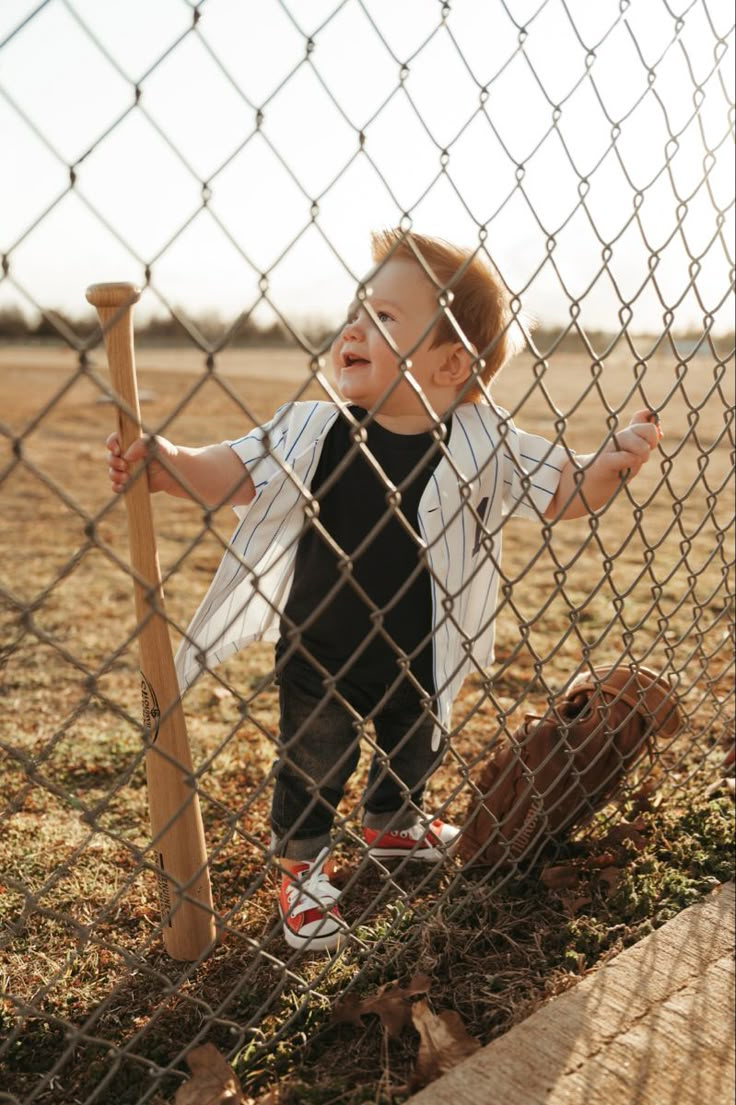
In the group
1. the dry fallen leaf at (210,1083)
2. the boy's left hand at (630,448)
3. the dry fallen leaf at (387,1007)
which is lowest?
the dry fallen leaf at (210,1083)

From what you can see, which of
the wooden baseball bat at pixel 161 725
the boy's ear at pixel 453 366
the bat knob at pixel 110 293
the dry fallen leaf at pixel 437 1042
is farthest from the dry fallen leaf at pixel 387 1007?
the bat knob at pixel 110 293

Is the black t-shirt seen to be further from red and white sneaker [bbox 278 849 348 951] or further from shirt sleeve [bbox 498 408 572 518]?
red and white sneaker [bbox 278 849 348 951]

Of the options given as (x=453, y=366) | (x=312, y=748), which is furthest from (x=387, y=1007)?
(x=453, y=366)

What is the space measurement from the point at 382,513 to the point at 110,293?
81cm

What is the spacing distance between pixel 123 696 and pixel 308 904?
164 cm

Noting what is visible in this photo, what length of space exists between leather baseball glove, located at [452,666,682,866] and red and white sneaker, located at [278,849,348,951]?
349mm

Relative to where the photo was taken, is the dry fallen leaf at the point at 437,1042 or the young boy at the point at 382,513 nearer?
the dry fallen leaf at the point at 437,1042

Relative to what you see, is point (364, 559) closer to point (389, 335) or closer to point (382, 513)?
point (382, 513)

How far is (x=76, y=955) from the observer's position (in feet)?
6.84

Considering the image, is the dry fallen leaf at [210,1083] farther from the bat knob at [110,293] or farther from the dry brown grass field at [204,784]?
the bat knob at [110,293]

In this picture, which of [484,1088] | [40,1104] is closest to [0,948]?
[40,1104]

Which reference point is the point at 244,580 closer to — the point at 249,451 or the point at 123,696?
the point at 249,451

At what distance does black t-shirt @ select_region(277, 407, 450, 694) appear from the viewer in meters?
2.16

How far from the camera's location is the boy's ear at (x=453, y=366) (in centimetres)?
212
